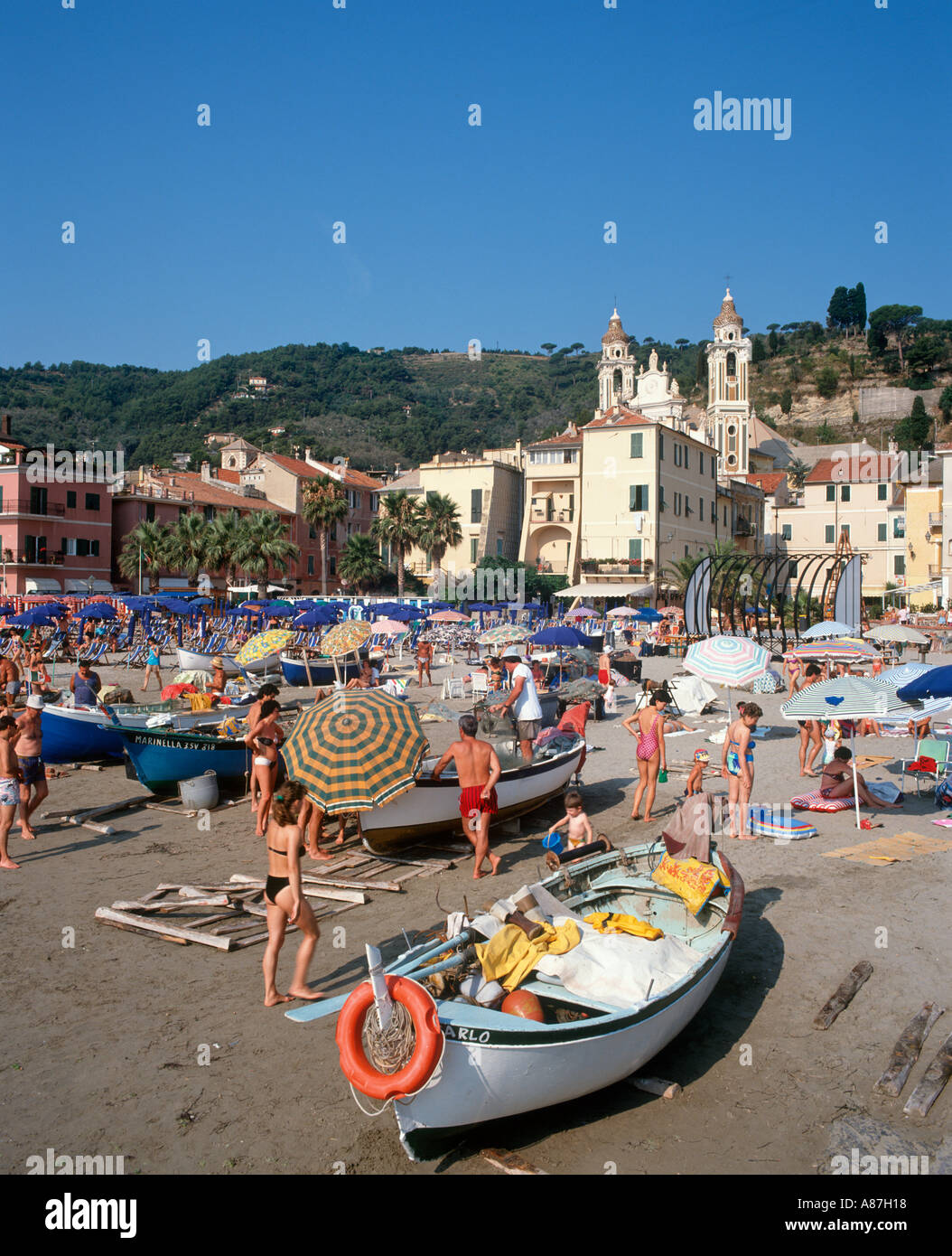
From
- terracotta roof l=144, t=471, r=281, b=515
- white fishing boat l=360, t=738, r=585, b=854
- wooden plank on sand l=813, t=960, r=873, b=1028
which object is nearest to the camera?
wooden plank on sand l=813, t=960, r=873, b=1028

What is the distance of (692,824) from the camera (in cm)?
712

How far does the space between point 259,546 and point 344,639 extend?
2958 centimetres

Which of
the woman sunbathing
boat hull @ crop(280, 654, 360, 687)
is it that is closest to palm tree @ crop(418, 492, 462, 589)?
boat hull @ crop(280, 654, 360, 687)

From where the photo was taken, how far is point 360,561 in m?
55.0

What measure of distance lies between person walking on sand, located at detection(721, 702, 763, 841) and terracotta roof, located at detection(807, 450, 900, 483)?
209 ft

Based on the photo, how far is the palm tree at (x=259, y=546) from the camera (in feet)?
151

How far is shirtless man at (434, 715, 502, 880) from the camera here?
917cm

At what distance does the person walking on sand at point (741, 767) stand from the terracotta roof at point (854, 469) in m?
63.7

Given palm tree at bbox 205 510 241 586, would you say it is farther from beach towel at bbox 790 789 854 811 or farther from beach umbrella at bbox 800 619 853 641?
beach towel at bbox 790 789 854 811

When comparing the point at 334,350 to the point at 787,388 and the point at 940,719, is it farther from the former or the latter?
the point at 940,719

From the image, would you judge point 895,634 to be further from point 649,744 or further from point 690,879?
point 690,879
